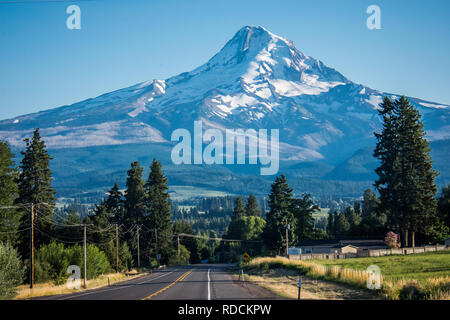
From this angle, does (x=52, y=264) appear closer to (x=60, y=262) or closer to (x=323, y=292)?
(x=60, y=262)

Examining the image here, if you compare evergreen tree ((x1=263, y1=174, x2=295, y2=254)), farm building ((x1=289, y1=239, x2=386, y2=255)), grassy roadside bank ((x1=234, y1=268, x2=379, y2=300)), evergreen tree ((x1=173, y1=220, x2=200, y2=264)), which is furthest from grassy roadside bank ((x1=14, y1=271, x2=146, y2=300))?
evergreen tree ((x1=173, y1=220, x2=200, y2=264))

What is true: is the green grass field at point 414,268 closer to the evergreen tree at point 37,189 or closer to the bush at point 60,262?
the bush at point 60,262

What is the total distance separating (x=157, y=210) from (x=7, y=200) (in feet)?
137

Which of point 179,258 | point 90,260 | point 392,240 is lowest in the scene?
point 179,258

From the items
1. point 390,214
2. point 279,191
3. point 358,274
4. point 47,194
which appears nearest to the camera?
point 358,274

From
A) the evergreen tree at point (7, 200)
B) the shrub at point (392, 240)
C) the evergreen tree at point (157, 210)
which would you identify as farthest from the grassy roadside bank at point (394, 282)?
the evergreen tree at point (157, 210)

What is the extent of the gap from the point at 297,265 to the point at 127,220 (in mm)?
53852

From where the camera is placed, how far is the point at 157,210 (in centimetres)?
10169

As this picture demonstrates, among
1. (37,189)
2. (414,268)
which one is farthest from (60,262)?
(414,268)

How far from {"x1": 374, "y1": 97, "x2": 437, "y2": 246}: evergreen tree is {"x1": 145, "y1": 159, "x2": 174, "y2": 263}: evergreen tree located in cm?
4384

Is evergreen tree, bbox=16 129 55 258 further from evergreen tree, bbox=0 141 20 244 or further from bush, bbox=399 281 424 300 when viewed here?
bush, bbox=399 281 424 300
